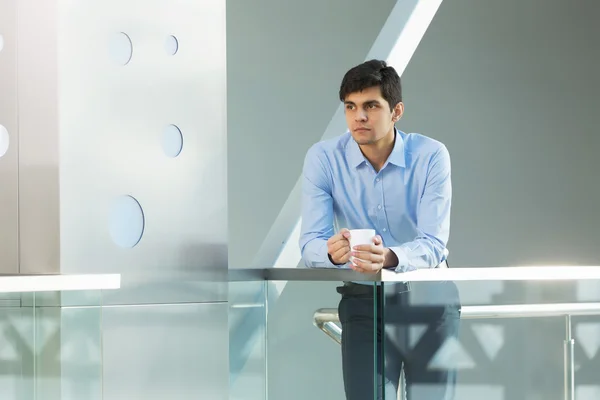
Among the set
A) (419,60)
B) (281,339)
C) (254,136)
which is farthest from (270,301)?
(419,60)

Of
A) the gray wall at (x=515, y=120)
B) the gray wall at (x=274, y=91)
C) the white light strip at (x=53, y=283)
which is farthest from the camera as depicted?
the gray wall at (x=515, y=120)

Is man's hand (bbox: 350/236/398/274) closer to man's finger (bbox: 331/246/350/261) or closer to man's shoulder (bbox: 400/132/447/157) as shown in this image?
man's finger (bbox: 331/246/350/261)

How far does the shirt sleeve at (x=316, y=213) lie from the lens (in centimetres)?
308

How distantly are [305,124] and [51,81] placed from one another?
13.3 feet

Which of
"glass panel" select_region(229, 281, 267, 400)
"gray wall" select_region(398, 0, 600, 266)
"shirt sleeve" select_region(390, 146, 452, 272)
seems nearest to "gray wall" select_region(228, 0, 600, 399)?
"gray wall" select_region(398, 0, 600, 266)

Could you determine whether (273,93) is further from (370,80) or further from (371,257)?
(371,257)

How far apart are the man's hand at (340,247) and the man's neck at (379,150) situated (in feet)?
1.56

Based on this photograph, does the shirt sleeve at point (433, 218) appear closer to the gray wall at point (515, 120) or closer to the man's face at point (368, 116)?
the man's face at point (368, 116)

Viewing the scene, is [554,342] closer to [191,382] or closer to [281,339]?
[281,339]

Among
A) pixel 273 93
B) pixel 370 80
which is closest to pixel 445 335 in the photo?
pixel 370 80

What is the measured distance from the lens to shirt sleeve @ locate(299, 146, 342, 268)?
308 centimetres

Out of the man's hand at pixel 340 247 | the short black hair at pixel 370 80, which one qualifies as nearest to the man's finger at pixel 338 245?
the man's hand at pixel 340 247

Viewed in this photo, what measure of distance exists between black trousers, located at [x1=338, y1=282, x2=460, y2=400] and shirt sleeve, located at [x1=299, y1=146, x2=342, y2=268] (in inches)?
15.9

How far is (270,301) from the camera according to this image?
3.17m
